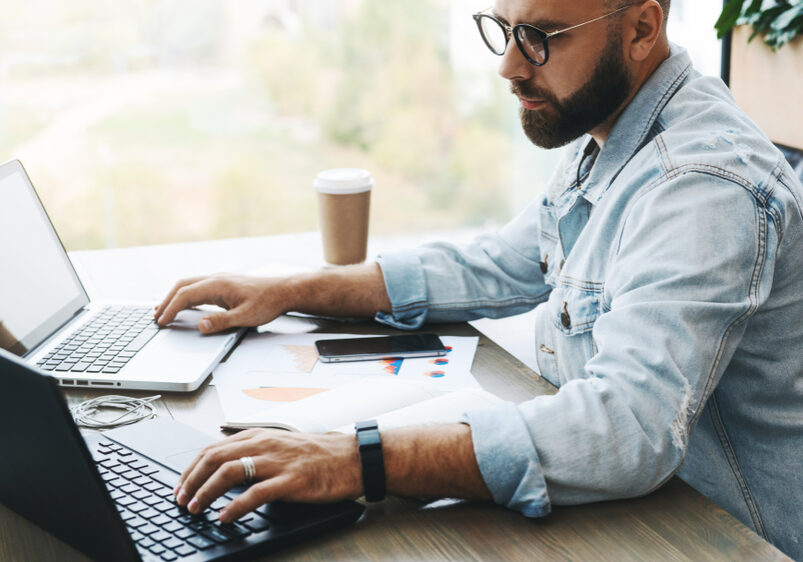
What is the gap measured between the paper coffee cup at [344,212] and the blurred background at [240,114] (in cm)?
409

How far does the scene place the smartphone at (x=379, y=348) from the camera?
3.74 ft

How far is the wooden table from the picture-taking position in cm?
71

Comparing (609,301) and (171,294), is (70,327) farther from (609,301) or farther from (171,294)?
(609,301)

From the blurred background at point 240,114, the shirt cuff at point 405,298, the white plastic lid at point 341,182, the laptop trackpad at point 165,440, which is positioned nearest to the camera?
the laptop trackpad at point 165,440

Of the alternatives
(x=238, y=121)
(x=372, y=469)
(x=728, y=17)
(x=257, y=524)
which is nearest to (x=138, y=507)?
(x=257, y=524)

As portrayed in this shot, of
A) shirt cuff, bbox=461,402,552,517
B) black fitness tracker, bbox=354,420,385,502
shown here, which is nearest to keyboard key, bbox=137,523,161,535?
black fitness tracker, bbox=354,420,385,502

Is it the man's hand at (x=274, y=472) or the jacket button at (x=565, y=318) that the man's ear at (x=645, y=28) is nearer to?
the jacket button at (x=565, y=318)

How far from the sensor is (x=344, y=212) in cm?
152

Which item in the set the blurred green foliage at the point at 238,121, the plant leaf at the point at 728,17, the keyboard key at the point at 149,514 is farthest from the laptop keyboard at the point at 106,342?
the blurred green foliage at the point at 238,121

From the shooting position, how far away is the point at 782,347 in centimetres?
96

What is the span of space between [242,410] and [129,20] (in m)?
5.58

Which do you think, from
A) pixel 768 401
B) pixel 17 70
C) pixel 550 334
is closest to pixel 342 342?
pixel 550 334

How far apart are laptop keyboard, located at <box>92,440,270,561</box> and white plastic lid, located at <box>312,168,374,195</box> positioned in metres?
0.75

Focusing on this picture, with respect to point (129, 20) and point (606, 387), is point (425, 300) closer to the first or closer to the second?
point (606, 387)
